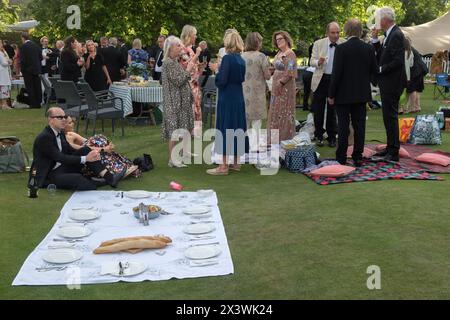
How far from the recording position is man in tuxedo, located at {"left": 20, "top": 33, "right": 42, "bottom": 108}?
14.1 m

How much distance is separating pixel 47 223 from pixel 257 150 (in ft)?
12.5

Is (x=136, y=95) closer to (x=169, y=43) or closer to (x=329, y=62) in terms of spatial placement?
(x=169, y=43)

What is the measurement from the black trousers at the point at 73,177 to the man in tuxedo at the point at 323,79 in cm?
379

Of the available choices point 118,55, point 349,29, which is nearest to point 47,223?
point 349,29

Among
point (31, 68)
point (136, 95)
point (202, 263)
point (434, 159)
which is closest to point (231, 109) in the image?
point (434, 159)

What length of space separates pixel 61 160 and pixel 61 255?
2.12 m

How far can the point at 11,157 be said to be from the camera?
7156mm

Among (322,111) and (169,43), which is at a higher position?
(169,43)

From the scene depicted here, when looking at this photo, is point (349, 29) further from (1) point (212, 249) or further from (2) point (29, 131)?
(2) point (29, 131)

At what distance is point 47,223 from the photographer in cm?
523

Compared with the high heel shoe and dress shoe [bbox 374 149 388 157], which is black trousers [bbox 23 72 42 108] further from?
dress shoe [bbox 374 149 388 157]

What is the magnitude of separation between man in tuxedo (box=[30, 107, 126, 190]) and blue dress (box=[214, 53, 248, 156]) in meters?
1.52

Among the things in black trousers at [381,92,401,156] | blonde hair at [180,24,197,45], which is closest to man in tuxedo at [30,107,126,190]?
blonde hair at [180,24,197,45]

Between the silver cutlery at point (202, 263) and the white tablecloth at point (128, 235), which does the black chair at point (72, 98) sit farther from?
the silver cutlery at point (202, 263)
